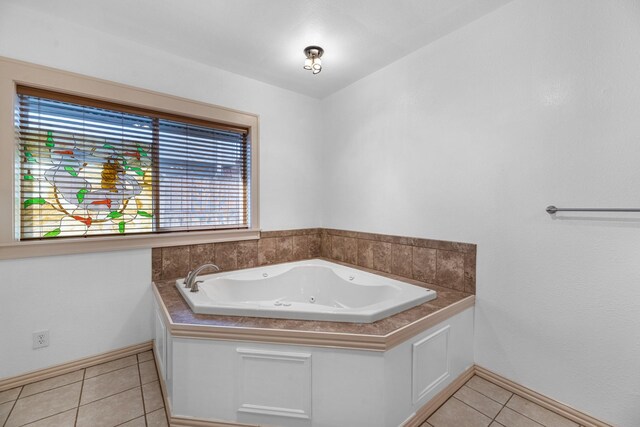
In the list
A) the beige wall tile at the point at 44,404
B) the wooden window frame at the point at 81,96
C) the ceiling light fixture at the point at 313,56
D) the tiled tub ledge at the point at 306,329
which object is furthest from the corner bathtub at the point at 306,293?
the ceiling light fixture at the point at 313,56

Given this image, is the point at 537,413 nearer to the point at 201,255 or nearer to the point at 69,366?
the point at 201,255

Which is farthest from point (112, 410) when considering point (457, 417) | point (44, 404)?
point (457, 417)

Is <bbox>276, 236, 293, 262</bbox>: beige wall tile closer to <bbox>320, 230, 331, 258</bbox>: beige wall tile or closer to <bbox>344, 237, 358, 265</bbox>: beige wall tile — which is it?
<bbox>320, 230, 331, 258</bbox>: beige wall tile

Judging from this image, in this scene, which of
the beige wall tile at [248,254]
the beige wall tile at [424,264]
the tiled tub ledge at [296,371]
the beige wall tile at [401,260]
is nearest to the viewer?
the tiled tub ledge at [296,371]

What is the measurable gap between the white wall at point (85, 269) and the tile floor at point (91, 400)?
0.56 feet

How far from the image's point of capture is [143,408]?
1.59 meters

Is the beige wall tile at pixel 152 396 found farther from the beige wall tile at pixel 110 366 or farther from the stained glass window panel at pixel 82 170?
the stained glass window panel at pixel 82 170

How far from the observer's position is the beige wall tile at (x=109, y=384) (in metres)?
1.69

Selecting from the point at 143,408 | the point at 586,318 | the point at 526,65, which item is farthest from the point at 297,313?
the point at 526,65

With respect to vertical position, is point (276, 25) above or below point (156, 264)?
above

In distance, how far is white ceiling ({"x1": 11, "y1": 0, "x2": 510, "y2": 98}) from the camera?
1733 millimetres

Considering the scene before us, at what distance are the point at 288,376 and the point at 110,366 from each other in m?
1.48

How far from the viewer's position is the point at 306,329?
1.41m

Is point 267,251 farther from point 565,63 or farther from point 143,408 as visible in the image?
point 565,63
